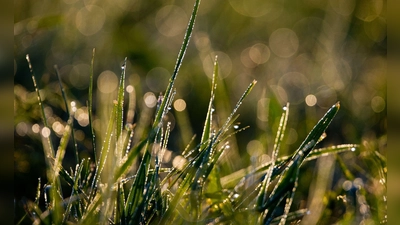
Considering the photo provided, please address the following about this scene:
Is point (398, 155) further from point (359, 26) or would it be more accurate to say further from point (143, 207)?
point (359, 26)

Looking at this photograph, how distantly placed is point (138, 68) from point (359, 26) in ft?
2.68

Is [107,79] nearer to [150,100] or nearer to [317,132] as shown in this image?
[150,100]

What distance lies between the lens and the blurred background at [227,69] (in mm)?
1033

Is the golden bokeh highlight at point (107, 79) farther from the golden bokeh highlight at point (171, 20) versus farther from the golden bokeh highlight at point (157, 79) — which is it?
the golden bokeh highlight at point (171, 20)

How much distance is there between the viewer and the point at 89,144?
1153 millimetres

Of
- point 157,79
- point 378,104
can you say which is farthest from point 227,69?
point 378,104

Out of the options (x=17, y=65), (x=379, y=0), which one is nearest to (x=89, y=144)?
(x=17, y=65)

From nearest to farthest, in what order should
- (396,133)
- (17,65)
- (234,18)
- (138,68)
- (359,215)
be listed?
(396,133) → (359,215) → (17,65) → (138,68) → (234,18)

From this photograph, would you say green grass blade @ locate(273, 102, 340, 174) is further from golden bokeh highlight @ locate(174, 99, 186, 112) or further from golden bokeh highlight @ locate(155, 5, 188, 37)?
golden bokeh highlight @ locate(155, 5, 188, 37)

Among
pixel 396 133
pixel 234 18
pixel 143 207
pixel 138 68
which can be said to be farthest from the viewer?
pixel 234 18

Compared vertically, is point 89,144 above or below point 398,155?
below

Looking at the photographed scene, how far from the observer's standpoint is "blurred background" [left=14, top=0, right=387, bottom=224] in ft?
3.39

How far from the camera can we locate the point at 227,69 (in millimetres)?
1829

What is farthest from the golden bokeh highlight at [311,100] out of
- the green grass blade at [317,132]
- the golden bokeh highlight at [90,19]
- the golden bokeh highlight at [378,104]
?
the green grass blade at [317,132]
